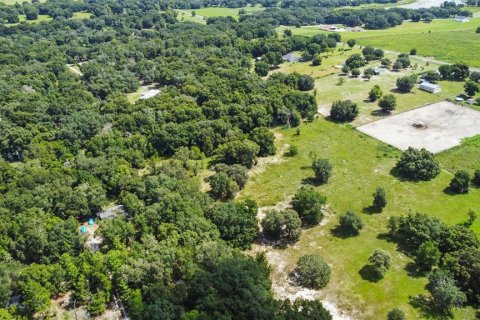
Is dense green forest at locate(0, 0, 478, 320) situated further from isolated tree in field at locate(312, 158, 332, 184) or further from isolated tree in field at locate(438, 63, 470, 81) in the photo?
isolated tree in field at locate(438, 63, 470, 81)

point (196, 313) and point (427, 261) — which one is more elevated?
point (196, 313)

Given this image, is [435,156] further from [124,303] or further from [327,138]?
[124,303]

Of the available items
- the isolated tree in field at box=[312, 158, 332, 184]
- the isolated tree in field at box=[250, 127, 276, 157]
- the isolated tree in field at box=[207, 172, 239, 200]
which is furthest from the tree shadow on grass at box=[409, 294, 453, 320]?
the isolated tree in field at box=[250, 127, 276, 157]

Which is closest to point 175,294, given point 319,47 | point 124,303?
point 124,303

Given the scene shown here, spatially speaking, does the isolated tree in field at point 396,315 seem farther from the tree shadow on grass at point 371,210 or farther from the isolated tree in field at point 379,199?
the isolated tree in field at point 379,199

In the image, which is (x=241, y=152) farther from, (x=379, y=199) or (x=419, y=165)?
Result: (x=419, y=165)

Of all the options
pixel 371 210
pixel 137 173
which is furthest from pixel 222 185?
pixel 371 210
